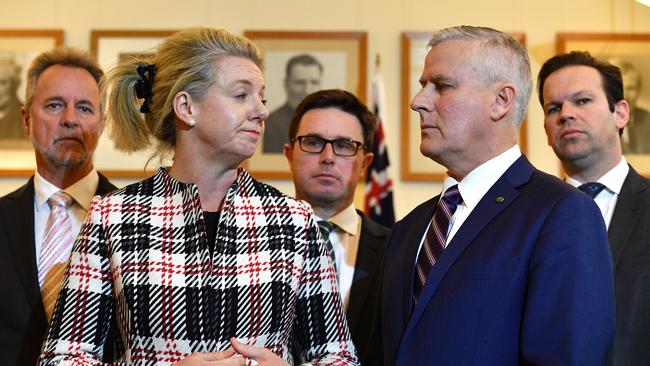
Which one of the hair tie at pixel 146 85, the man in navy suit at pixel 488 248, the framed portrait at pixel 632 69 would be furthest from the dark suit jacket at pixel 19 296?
the framed portrait at pixel 632 69

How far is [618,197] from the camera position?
10.6ft

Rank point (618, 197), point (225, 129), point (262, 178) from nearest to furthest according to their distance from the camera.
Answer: point (225, 129) < point (618, 197) < point (262, 178)

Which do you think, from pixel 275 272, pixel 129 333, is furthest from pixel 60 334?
pixel 275 272

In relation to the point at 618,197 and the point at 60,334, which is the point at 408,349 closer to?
the point at 60,334

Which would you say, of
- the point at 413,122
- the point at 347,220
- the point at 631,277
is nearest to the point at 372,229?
the point at 347,220

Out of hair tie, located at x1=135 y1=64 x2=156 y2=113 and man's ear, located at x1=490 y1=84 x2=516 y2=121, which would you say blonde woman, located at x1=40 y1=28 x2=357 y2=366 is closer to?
hair tie, located at x1=135 y1=64 x2=156 y2=113

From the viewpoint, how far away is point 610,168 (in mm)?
3377

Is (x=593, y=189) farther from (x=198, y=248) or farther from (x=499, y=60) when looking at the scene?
(x=198, y=248)

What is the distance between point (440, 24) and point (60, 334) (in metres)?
3.88

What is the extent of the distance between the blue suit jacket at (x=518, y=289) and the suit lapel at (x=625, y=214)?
34.3 inches

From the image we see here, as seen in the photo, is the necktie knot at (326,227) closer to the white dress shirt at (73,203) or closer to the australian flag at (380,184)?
the white dress shirt at (73,203)

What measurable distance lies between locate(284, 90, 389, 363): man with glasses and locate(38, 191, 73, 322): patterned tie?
886 millimetres

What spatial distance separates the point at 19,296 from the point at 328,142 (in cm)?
127

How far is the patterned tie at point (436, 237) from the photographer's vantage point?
2354 mm
